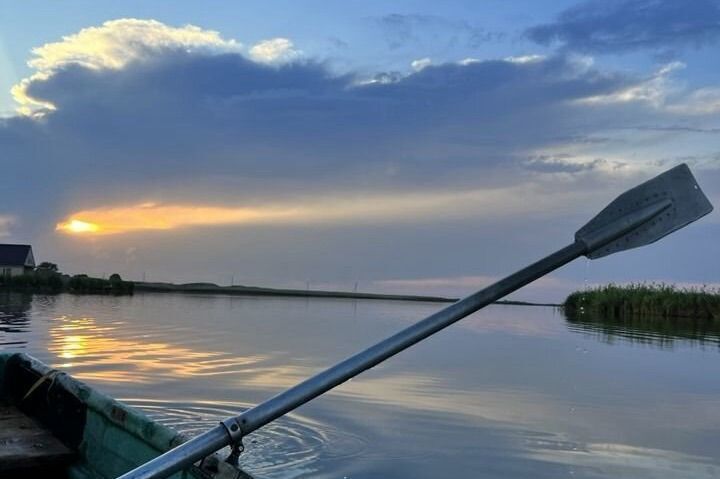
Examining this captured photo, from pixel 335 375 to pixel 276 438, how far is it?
5031 mm

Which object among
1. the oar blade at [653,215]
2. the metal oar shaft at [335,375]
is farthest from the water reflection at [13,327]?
the oar blade at [653,215]

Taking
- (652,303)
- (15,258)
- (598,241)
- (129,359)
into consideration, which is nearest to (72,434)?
(598,241)

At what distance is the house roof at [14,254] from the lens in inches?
2687

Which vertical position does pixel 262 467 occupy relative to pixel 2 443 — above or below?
below

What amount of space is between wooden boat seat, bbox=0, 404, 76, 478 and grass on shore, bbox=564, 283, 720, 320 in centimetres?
3390

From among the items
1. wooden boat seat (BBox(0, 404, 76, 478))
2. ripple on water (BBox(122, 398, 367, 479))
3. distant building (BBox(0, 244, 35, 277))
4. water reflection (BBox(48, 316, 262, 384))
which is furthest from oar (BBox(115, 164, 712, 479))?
distant building (BBox(0, 244, 35, 277))

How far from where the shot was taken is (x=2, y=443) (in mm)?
5523

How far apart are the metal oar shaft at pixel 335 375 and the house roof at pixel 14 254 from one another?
73.3m

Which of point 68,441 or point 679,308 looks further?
point 679,308

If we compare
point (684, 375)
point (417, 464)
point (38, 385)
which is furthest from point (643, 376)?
point (38, 385)

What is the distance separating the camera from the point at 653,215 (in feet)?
11.3

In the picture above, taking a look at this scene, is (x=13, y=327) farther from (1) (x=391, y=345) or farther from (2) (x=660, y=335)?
(2) (x=660, y=335)

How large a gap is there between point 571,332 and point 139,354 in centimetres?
1850

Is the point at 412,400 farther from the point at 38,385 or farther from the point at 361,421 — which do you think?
the point at 38,385
